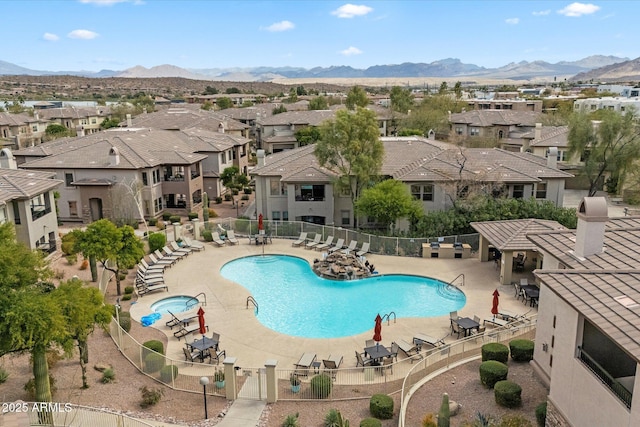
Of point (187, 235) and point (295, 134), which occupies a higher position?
point (295, 134)

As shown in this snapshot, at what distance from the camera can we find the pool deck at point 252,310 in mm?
20859

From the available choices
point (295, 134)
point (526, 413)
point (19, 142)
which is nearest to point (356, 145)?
point (526, 413)

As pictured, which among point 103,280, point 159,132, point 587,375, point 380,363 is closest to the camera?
point 587,375

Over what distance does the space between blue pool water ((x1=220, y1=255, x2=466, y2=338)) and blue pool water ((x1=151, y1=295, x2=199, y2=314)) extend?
3.40 meters

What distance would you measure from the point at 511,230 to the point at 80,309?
72.8 ft

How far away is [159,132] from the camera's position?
52031mm

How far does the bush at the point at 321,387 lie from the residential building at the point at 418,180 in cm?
2103

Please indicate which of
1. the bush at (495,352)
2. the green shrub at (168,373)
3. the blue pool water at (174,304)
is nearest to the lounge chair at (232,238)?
the blue pool water at (174,304)

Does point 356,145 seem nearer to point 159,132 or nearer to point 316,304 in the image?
point 316,304

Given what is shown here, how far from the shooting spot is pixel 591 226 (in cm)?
1527

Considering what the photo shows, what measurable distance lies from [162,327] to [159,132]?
109ft

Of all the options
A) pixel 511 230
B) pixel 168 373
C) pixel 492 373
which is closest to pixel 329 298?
pixel 511 230

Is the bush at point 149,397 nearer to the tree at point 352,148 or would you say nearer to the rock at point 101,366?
the rock at point 101,366

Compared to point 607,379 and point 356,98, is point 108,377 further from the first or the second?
point 356,98
